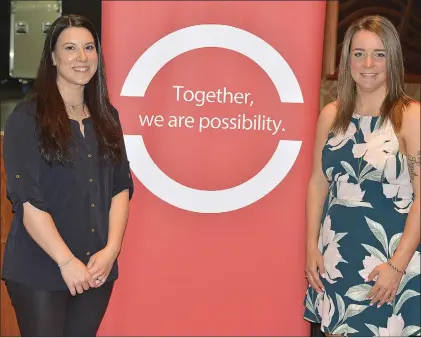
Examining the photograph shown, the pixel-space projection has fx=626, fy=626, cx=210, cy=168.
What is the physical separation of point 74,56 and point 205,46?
514mm

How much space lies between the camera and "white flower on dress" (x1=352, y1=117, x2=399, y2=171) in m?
1.92

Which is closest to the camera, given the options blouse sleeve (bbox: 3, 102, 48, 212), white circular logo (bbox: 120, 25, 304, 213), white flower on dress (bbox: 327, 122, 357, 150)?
blouse sleeve (bbox: 3, 102, 48, 212)

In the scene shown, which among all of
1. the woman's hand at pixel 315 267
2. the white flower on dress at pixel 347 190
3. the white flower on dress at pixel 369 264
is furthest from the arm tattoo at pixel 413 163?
the woman's hand at pixel 315 267

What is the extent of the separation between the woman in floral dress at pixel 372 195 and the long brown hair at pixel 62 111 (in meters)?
0.71

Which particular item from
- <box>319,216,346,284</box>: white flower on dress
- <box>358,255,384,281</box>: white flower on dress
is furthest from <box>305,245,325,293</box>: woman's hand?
<box>358,255,384,281</box>: white flower on dress

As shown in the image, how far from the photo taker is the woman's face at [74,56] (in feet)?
6.14

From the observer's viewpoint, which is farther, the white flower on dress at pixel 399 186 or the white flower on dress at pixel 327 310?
the white flower on dress at pixel 327 310

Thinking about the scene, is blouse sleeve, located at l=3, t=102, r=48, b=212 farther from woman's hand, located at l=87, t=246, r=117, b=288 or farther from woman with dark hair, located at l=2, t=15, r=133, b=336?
woman's hand, located at l=87, t=246, r=117, b=288

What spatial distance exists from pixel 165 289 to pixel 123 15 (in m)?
0.99

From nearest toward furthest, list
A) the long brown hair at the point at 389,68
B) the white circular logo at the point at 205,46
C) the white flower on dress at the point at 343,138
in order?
the long brown hair at the point at 389,68, the white flower on dress at the point at 343,138, the white circular logo at the point at 205,46

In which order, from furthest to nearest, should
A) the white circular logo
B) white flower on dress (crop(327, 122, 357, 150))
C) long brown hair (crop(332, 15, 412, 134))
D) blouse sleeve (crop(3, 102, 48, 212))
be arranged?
the white circular logo, white flower on dress (crop(327, 122, 357, 150)), long brown hair (crop(332, 15, 412, 134)), blouse sleeve (crop(3, 102, 48, 212))

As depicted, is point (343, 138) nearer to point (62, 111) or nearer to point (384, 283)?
point (384, 283)

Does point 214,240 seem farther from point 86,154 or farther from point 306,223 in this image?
point 86,154

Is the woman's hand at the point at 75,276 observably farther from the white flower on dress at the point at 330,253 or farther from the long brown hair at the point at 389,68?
the long brown hair at the point at 389,68
